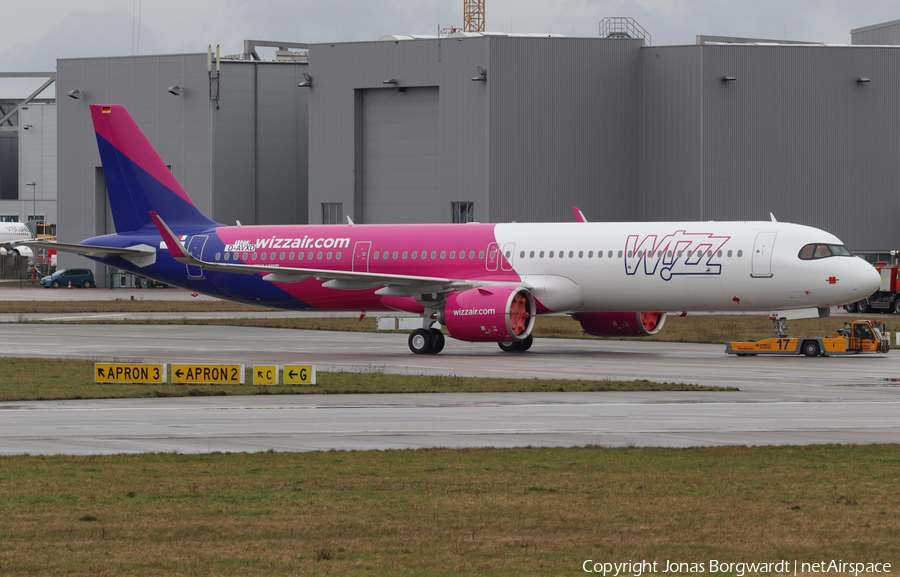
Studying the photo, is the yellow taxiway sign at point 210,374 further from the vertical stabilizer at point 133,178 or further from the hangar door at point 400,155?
the hangar door at point 400,155

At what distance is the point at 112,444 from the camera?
17703mm

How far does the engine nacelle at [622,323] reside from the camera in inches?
1551

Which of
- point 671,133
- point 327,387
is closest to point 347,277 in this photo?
point 327,387

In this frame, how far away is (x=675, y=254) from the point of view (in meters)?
35.9

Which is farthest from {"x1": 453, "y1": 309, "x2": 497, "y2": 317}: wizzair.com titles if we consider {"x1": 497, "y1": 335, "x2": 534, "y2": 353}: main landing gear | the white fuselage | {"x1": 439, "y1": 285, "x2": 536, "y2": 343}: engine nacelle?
{"x1": 497, "y1": 335, "x2": 534, "y2": 353}: main landing gear

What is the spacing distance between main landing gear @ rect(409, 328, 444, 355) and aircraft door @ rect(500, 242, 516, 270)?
3282mm

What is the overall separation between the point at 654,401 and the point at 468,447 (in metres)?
7.78

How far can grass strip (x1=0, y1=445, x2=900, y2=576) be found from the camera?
1030cm

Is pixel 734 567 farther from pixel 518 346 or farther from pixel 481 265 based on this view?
pixel 518 346

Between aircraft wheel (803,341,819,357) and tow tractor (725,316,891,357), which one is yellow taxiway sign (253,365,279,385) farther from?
aircraft wheel (803,341,819,357)

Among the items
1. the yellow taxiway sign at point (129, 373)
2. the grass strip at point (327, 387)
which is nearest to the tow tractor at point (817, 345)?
the grass strip at point (327, 387)

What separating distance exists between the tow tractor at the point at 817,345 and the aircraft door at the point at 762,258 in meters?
2.25

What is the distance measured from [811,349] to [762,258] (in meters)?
3.54

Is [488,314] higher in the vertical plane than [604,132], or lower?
lower
